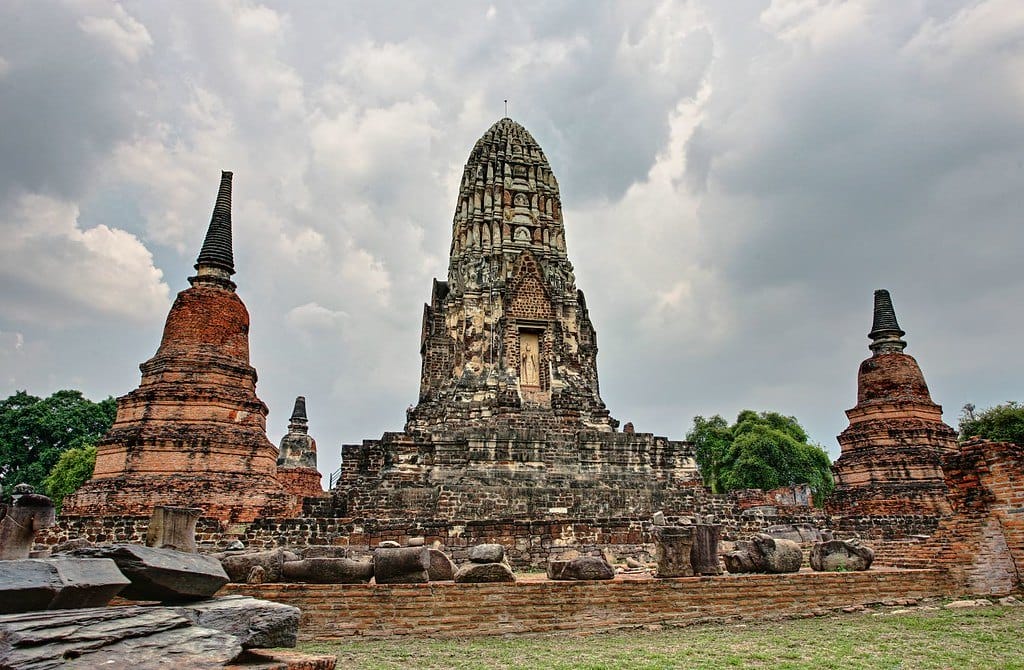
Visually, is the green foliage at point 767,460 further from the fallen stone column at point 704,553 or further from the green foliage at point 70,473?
the green foliage at point 70,473

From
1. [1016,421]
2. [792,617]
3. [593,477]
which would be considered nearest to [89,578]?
[792,617]

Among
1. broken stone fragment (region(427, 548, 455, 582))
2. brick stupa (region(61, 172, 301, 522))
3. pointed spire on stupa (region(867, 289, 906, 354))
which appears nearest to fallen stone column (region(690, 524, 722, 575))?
broken stone fragment (region(427, 548, 455, 582))

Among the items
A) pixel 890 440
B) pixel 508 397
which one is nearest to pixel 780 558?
pixel 508 397

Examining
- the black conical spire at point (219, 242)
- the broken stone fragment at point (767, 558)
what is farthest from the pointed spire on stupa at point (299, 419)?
the broken stone fragment at point (767, 558)

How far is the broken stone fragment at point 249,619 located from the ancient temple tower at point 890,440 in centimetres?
2287

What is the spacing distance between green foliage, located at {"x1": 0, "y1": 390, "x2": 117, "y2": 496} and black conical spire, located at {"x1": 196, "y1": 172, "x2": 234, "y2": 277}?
25.3 meters

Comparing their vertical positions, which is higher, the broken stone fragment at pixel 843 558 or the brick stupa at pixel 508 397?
the brick stupa at pixel 508 397

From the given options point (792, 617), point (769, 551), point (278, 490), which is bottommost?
point (792, 617)

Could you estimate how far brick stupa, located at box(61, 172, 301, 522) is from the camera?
54.2 ft

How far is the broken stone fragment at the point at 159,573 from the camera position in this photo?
5402 mm

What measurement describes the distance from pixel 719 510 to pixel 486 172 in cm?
1537

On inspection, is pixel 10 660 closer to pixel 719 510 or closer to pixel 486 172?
pixel 719 510

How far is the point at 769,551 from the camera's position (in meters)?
10.1

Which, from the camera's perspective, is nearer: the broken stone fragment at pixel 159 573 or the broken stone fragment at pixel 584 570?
the broken stone fragment at pixel 159 573
